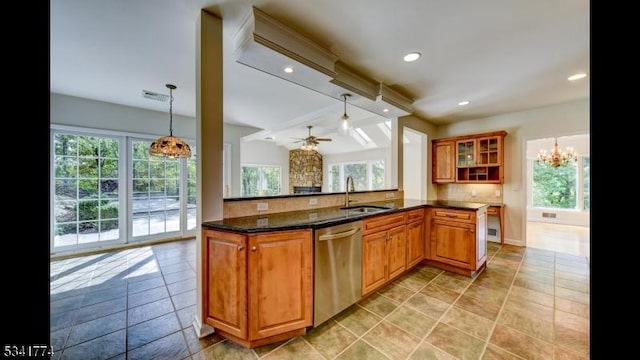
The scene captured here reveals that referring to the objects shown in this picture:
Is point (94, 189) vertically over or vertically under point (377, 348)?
over

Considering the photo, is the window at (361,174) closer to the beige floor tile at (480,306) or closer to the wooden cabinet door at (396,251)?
the wooden cabinet door at (396,251)

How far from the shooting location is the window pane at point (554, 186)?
22.0 feet

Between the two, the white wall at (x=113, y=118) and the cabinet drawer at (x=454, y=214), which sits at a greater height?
the white wall at (x=113, y=118)

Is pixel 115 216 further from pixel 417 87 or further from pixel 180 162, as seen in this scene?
pixel 417 87

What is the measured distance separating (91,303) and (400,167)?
4.44m

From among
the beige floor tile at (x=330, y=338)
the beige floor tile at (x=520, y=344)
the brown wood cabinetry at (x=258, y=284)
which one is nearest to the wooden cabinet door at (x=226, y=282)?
the brown wood cabinetry at (x=258, y=284)

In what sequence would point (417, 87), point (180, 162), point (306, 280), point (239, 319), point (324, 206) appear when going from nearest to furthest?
point (239, 319)
point (306, 280)
point (324, 206)
point (417, 87)
point (180, 162)

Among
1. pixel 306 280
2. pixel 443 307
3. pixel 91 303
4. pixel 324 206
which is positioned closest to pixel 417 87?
pixel 324 206

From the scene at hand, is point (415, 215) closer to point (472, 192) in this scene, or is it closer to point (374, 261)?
point (374, 261)

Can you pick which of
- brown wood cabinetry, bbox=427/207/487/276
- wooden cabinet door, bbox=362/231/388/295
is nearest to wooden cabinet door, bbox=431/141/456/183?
brown wood cabinetry, bbox=427/207/487/276

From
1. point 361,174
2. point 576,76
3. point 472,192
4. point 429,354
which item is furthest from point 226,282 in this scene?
point 361,174

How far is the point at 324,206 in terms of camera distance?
3000 millimetres

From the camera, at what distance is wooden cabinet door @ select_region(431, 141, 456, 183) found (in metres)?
A: 5.04

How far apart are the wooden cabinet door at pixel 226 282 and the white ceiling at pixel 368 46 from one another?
183 cm
